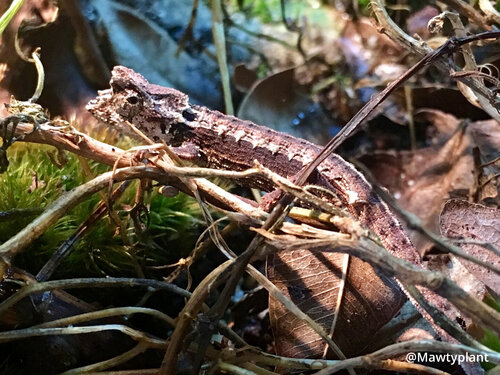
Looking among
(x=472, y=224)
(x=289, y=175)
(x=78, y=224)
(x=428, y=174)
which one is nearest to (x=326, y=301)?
(x=472, y=224)

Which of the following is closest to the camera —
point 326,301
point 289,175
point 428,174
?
point 326,301

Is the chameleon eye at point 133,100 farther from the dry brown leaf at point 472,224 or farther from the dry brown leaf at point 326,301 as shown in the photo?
the dry brown leaf at point 472,224

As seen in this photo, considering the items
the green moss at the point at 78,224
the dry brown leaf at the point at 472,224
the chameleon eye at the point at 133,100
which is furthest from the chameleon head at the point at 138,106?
the dry brown leaf at the point at 472,224

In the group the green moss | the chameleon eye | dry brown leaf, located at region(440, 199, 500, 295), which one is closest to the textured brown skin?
the chameleon eye

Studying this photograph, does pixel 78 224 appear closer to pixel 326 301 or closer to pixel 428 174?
pixel 326 301

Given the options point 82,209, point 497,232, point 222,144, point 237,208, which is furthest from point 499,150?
point 82,209

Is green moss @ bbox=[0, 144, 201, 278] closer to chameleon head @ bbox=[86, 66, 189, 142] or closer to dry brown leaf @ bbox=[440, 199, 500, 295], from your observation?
chameleon head @ bbox=[86, 66, 189, 142]

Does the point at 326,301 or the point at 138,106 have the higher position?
the point at 138,106

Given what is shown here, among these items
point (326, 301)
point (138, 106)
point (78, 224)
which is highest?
point (138, 106)
